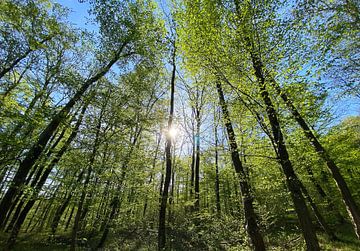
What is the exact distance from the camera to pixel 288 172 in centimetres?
488

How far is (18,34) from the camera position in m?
7.29

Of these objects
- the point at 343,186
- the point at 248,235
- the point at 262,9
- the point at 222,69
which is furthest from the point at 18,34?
the point at 343,186

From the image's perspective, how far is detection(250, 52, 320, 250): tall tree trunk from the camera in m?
4.44

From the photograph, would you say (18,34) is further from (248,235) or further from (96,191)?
(248,235)

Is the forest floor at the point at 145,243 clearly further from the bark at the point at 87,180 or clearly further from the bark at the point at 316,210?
the bark at the point at 87,180

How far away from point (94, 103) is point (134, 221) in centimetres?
605

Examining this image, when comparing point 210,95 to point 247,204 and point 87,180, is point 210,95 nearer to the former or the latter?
point 247,204

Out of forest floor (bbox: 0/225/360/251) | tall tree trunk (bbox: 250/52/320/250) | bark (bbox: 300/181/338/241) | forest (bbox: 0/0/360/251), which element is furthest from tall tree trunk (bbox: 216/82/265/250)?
bark (bbox: 300/181/338/241)

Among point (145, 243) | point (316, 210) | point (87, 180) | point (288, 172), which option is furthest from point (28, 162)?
point (316, 210)

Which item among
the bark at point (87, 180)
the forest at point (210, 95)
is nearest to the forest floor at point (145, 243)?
the forest at point (210, 95)

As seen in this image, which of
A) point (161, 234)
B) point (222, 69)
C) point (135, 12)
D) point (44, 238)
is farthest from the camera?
point (44, 238)

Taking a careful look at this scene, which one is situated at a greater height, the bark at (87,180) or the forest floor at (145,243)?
the bark at (87,180)

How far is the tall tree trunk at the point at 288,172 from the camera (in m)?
4.44

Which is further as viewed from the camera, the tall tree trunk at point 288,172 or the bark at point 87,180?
the bark at point 87,180
